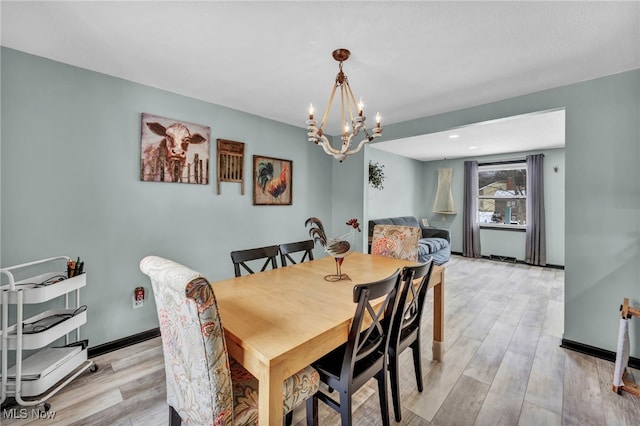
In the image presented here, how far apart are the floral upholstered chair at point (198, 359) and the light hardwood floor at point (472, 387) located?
0.60 m

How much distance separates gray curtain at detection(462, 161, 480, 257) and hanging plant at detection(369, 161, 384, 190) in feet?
7.32

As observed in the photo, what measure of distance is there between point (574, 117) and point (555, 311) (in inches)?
87.4

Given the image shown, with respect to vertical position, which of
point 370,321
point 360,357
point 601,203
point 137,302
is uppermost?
point 601,203

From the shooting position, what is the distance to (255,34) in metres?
1.70

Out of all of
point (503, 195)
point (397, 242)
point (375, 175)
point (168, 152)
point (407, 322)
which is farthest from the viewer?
point (503, 195)

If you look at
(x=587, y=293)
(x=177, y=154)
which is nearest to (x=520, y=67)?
(x=587, y=293)

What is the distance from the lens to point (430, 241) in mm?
5070

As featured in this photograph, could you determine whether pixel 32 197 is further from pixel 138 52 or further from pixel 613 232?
pixel 613 232

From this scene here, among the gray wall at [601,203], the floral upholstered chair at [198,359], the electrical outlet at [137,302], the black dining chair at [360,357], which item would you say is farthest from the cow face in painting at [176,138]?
the gray wall at [601,203]

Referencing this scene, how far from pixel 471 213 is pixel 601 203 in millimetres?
3852

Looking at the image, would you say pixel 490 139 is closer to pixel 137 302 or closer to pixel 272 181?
pixel 272 181

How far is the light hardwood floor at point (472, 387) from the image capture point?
1596 millimetres

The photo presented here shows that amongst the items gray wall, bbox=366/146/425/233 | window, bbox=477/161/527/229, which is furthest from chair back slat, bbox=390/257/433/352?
window, bbox=477/161/527/229

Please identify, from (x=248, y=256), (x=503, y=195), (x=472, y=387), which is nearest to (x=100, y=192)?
(x=248, y=256)
